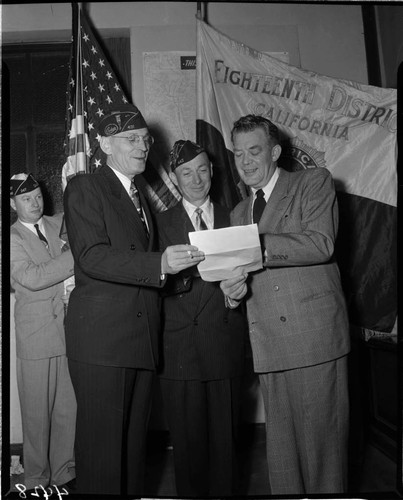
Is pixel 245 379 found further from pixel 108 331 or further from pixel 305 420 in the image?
pixel 108 331

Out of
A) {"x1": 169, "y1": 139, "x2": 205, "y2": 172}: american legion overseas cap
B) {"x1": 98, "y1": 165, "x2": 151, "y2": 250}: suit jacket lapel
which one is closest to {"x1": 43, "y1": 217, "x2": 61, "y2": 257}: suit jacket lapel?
{"x1": 98, "y1": 165, "x2": 151, "y2": 250}: suit jacket lapel

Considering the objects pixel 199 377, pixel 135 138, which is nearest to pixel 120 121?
pixel 135 138

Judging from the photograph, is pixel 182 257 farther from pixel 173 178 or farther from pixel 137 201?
pixel 173 178

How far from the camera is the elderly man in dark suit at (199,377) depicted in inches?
76.6

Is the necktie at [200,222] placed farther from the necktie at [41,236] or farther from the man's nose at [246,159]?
the necktie at [41,236]

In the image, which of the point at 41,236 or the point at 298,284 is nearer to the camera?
the point at 298,284

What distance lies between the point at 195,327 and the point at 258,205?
55 centimetres

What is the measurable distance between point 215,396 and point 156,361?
306 mm

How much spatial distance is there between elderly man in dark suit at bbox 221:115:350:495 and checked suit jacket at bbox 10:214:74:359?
2.28 ft

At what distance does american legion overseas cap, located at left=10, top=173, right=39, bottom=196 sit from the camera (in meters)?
1.97

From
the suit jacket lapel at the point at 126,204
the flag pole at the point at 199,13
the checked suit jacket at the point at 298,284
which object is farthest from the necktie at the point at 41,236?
the flag pole at the point at 199,13

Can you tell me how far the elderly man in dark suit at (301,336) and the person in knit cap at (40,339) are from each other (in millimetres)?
720

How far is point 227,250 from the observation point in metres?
1.71

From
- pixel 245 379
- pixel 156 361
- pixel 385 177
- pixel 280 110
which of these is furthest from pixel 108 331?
pixel 385 177
